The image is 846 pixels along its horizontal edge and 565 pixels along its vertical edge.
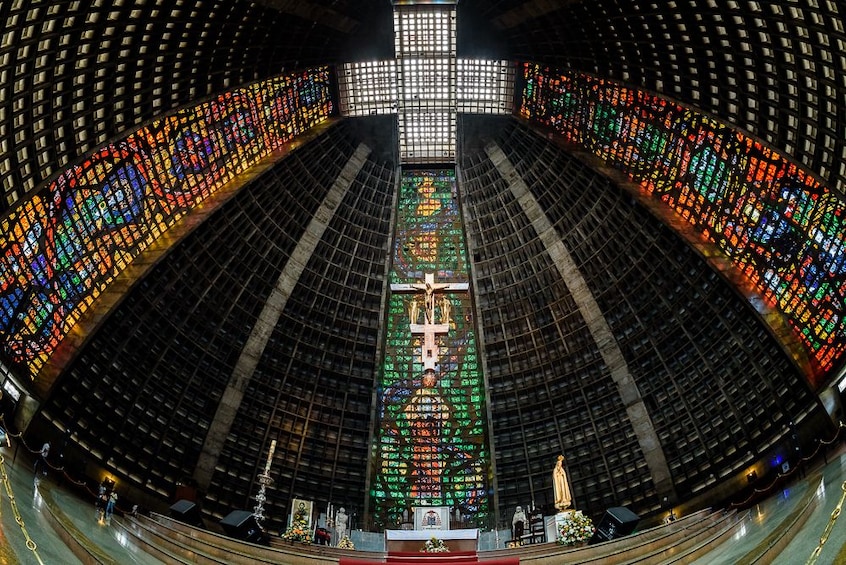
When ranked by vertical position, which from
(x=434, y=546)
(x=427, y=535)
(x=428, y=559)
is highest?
(x=427, y=535)

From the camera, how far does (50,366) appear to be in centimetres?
4875

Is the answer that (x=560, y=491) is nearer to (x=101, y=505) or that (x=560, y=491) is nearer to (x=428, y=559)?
(x=428, y=559)

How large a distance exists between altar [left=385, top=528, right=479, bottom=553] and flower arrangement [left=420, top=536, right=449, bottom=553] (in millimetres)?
1245

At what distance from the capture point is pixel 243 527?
39.5m

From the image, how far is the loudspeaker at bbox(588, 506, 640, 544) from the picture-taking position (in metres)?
36.8

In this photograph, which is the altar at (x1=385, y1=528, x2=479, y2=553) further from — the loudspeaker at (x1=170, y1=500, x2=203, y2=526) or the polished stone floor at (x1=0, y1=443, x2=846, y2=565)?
the polished stone floor at (x1=0, y1=443, x2=846, y2=565)

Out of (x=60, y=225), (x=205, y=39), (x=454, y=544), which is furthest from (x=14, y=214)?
(x=454, y=544)

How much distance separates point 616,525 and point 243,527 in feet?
56.3

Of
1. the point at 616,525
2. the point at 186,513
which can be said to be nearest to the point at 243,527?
the point at 186,513

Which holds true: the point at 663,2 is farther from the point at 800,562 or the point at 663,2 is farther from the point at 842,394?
the point at 800,562

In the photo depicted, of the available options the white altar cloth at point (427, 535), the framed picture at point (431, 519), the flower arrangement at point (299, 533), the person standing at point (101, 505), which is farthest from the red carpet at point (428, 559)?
the person standing at point (101, 505)

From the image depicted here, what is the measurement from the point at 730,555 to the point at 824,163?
76.8 ft

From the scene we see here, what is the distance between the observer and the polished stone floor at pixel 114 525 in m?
21.4

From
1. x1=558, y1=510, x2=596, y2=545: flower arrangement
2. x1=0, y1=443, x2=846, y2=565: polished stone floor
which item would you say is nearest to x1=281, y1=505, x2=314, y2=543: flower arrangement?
x1=0, y1=443, x2=846, y2=565: polished stone floor
